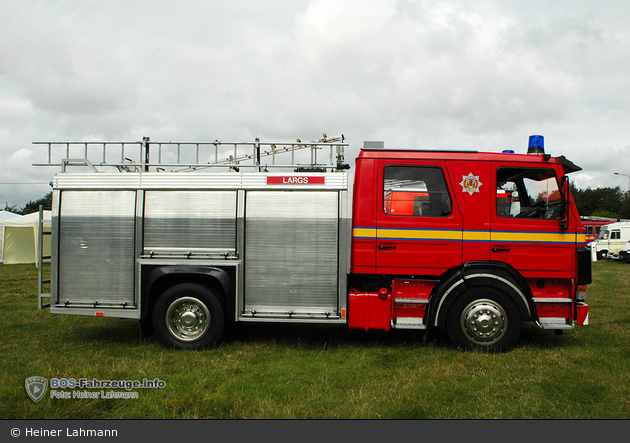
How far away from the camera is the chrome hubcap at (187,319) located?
552 cm

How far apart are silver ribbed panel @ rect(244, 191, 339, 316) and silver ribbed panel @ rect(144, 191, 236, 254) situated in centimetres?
29

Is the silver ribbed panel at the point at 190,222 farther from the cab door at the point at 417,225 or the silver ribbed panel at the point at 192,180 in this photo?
the cab door at the point at 417,225

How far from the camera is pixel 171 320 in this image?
5.57 metres

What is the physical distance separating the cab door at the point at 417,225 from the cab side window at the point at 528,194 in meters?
0.67

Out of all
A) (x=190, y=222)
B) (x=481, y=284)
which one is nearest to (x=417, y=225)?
(x=481, y=284)

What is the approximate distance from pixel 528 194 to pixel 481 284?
4.56 ft

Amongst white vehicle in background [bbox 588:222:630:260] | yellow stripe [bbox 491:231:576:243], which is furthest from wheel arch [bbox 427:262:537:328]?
white vehicle in background [bbox 588:222:630:260]

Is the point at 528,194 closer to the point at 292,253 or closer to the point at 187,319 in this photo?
the point at 292,253

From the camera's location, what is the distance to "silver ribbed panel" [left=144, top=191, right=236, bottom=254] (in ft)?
18.0

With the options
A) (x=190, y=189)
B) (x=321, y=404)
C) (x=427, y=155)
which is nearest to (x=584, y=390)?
(x=321, y=404)

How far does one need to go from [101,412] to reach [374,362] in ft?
9.66

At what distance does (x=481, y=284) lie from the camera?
5.28 meters

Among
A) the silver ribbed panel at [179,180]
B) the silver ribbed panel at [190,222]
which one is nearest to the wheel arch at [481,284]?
the silver ribbed panel at [179,180]

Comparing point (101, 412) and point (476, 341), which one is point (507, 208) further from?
point (101, 412)
